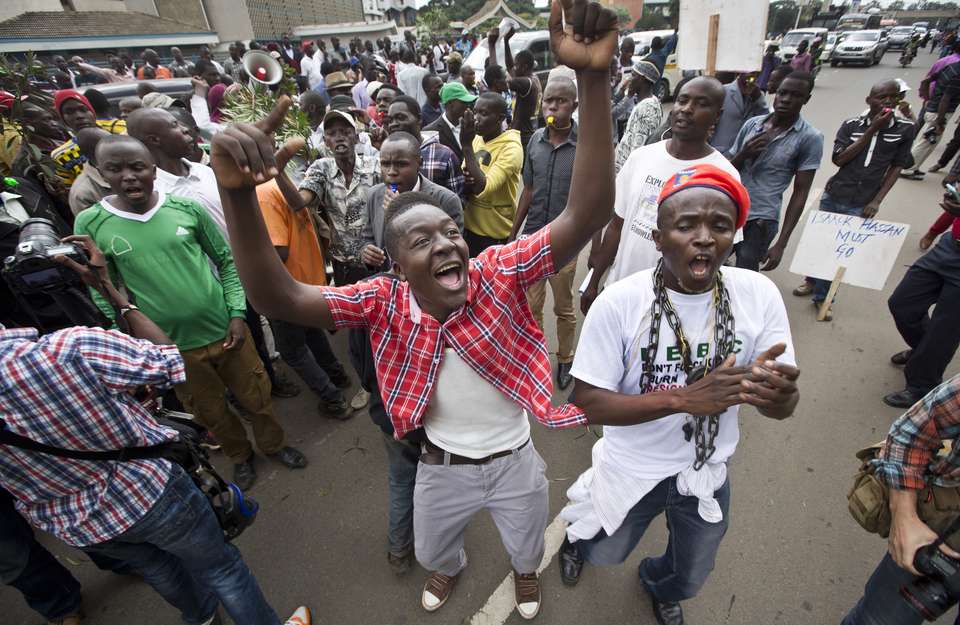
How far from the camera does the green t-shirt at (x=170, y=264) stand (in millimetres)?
2482

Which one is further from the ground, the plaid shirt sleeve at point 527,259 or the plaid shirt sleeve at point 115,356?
the plaid shirt sleeve at point 527,259

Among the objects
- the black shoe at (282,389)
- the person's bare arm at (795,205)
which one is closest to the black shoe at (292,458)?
the black shoe at (282,389)

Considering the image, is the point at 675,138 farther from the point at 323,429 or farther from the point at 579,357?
the point at 323,429

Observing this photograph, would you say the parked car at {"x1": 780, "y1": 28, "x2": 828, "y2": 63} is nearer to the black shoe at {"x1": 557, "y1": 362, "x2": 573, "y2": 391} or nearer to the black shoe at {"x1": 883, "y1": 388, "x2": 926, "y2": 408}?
the black shoe at {"x1": 883, "y1": 388, "x2": 926, "y2": 408}

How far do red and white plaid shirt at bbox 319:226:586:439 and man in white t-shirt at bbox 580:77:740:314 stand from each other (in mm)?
1299

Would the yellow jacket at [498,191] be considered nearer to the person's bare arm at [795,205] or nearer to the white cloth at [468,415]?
the person's bare arm at [795,205]

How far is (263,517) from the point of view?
9.95 feet

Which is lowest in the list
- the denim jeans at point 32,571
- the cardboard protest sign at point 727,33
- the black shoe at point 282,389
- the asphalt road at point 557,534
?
the asphalt road at point 557,534

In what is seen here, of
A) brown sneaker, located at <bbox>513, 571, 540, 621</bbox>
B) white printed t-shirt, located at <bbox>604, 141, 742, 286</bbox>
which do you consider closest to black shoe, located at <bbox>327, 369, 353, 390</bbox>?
brown sneaker, located at <bbox>513, 571, 540, 621</bbox>

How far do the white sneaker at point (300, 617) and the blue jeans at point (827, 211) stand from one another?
16.8 feet

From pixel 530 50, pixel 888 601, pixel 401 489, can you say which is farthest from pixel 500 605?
pixel 530 50

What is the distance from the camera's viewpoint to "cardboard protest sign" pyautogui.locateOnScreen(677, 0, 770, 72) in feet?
12.1

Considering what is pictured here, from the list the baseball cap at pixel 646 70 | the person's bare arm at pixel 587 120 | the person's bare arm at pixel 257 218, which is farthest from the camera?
the baseball cap at pixel 646 70

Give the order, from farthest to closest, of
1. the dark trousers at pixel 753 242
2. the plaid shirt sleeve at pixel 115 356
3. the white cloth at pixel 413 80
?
the white cloth at pixel 413 80 < the dark trousers at pixel 753 242 < the plaid shirt sleeve at pixel 115 356
